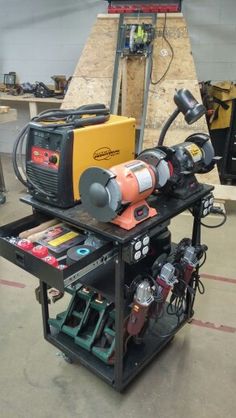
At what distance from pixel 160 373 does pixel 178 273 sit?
51 centimetres

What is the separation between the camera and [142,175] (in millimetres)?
1079

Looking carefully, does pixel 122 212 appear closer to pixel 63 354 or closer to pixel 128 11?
pixel 63 354

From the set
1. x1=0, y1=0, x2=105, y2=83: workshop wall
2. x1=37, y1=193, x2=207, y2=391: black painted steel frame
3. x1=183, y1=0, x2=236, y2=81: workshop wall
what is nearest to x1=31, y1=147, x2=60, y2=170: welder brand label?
x1=37, y1=193, x2=207, y2=391: black painted steel frame

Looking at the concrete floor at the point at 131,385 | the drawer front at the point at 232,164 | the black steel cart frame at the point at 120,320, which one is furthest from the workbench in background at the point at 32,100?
the black steel cart frame at the point at 120,320

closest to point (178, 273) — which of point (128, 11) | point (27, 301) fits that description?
point (27, 301)

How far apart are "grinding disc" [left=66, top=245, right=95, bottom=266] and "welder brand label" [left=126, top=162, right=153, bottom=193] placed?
255 millimetres

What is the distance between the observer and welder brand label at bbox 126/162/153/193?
1065mm

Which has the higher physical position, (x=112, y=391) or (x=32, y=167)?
(x=32, y=167)

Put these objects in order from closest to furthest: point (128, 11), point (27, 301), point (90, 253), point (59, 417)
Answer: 1. point (90, 253)
2. point (59, 417)
3. point (27, 301)
4. point (128, 11)

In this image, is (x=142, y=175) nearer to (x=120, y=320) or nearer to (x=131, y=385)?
(x=120, y=320)

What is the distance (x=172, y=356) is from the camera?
167 cm

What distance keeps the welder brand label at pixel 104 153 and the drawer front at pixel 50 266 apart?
1.11 ft

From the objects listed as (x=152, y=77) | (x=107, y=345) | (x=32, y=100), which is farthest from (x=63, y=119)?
(x=32, y=100)

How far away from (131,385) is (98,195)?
947 mm
